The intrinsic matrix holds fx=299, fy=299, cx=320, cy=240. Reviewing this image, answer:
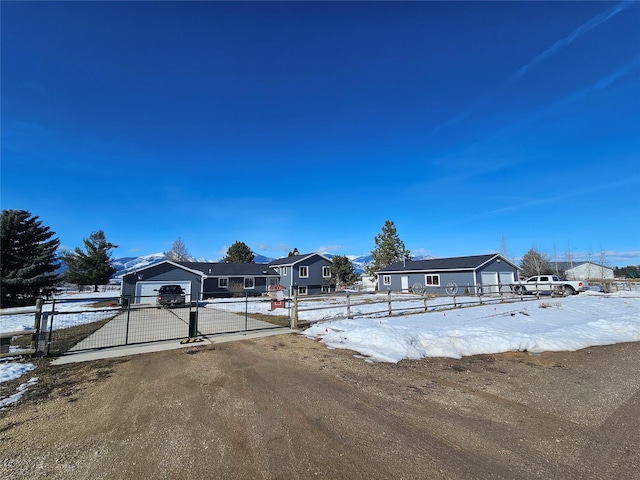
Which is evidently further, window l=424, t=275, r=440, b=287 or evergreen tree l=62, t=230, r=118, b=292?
evergreen tree l=62, t=230, r=118, b=292

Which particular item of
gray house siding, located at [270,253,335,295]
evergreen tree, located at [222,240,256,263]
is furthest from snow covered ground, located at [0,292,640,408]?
evergreen tree, located at [222,240,256,263]

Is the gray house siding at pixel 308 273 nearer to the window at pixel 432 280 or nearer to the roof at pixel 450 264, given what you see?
the roof at pixel 450 264

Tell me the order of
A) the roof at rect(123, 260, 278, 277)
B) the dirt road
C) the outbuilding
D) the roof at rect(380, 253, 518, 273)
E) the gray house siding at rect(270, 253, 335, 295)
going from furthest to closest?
the gray house siding at rect(270, 253, 335, 295), the roof at rect(123, 260, 278, 277), the roof at rect(380, 253, 518, 273), the outbuilding, the dirt road

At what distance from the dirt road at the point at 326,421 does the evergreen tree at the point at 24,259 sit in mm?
23292

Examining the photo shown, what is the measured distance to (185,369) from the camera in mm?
6176

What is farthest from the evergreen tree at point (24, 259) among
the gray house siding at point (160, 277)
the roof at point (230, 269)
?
the roof at point (230, 269)

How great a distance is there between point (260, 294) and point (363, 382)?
31873 mm

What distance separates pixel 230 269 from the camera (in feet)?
121

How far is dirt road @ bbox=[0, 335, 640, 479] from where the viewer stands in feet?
9.64

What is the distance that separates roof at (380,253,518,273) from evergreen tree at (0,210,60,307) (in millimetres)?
35106

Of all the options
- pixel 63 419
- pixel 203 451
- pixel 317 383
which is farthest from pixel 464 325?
pixel 63 419

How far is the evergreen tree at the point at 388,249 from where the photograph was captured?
165 feet

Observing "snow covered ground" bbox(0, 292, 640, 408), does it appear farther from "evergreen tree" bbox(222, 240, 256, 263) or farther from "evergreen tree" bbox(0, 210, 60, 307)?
"evergreen tree" bbox(222, 240, 256, 263)

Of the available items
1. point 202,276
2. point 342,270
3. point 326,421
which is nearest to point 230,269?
point 202,276
